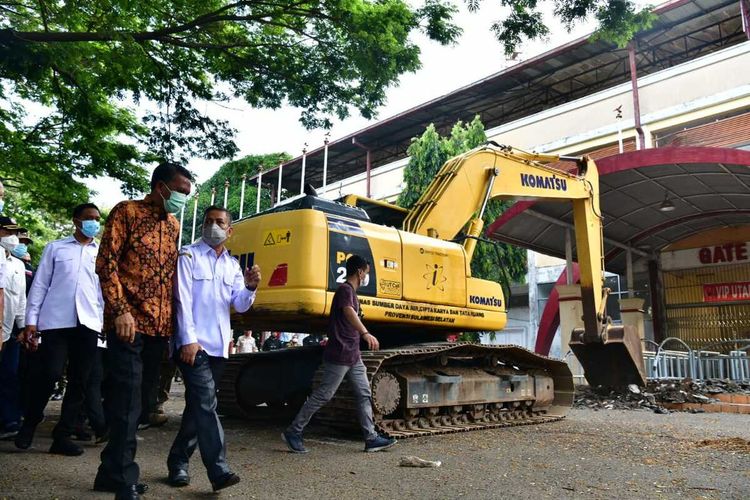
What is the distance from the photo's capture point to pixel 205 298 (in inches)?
155

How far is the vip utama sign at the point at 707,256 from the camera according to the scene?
56.6 feet

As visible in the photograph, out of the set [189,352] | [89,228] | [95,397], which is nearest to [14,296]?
[89,228]

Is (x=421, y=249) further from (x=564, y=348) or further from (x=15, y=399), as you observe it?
(x=564, y=348)

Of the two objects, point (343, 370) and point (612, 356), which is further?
point (612, 356)

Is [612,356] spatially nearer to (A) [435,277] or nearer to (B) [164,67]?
(A) [435,277]

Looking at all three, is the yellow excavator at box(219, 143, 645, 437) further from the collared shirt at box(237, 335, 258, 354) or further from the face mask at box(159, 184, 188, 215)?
the collared shirt at box(237, 335, 258, 354)

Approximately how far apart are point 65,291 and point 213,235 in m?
1.79

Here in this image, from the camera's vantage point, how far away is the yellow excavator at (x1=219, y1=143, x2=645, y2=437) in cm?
625

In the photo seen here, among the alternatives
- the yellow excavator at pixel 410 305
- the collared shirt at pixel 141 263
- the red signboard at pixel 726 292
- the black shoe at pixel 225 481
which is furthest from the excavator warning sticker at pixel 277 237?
the red signboard at pixel 726 292

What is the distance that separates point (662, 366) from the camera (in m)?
13.3

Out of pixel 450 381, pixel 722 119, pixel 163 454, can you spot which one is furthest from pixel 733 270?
pixel 163 454

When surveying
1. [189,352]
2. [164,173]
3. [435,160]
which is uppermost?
[435,160]

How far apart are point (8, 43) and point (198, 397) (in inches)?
239

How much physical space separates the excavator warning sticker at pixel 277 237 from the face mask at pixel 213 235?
6.98ft
